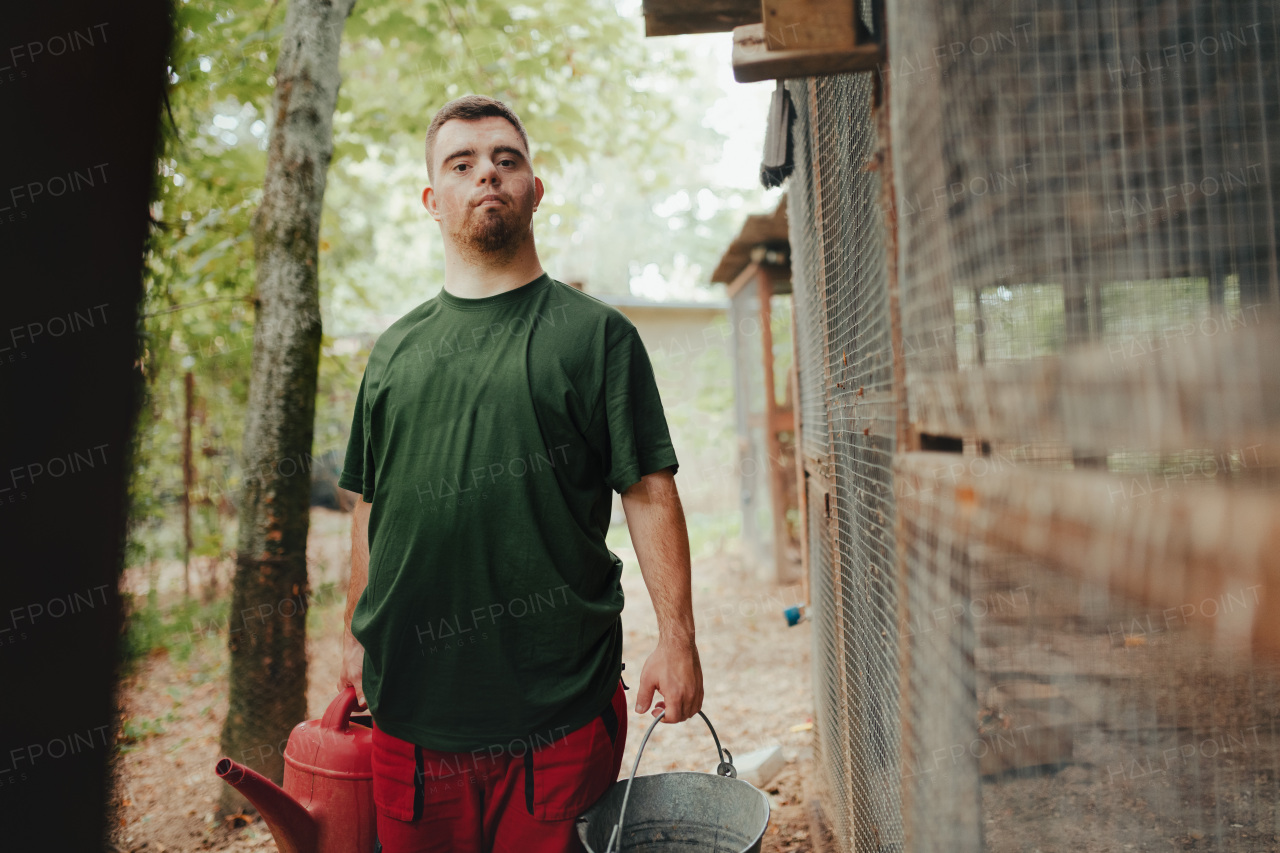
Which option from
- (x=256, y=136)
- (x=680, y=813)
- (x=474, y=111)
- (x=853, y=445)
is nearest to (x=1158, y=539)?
(x=853, y=445)

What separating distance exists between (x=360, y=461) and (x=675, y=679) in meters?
1.13

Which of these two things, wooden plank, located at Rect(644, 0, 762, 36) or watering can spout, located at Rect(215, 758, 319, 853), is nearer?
watering can spout, located at Rect(215, 758, 319, 853)

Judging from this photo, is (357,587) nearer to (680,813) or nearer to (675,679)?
(675,679)

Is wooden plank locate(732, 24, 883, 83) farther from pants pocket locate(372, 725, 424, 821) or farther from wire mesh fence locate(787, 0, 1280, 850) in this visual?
pants pocket locate(372, 725, 424, 821)

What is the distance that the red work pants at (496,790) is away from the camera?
188 cm

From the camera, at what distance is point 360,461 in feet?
7.45

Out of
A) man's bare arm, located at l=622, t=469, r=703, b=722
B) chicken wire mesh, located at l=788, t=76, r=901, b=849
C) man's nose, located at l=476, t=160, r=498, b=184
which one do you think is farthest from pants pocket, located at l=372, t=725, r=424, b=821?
man's nose, located at l=476, t=160, r=498, b=184

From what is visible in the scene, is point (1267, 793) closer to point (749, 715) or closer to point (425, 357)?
point (425, 357)

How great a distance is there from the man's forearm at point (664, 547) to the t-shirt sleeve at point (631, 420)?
48 mm

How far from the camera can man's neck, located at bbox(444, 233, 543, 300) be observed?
2121 millimetres

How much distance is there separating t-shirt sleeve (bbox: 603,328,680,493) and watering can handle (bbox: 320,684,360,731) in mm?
1008

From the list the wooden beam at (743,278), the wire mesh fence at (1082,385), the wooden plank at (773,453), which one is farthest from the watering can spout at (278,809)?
the wooden beam at (743,278)

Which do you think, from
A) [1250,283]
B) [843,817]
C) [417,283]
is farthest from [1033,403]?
[417,283]

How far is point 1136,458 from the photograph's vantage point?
24.7 inches
